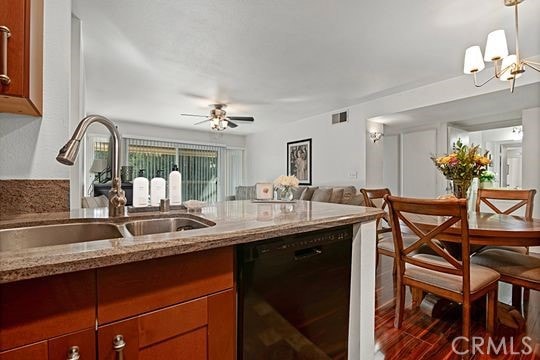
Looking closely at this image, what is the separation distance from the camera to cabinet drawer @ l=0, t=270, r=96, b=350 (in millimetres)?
587

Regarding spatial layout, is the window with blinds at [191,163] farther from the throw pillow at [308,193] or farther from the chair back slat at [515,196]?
the chair back slat at [515,196]

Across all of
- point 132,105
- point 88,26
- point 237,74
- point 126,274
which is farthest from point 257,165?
point 126,274

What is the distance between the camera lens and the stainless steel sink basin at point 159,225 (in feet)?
4.15

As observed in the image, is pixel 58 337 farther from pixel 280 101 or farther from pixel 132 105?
pixel 132 105

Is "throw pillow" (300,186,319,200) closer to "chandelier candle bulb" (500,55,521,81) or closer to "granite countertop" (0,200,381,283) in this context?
"chandelier candle bulb" (500,55,521,81)

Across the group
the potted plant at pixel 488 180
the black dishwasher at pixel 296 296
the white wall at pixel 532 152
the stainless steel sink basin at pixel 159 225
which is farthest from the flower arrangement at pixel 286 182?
the potted plant at pixel 488 180

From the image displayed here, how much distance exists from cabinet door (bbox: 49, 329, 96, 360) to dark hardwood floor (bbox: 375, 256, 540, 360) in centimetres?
162

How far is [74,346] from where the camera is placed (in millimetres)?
649

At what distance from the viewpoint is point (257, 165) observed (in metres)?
7.59

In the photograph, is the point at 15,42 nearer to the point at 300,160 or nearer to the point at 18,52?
the point at 18,52

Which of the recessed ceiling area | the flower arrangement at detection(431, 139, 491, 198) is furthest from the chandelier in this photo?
the recessed ceiling area

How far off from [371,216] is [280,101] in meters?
3.65

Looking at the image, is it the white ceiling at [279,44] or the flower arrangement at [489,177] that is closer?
the white ceiling at [279,44]

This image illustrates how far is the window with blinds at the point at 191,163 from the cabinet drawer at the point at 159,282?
5.90 meters
